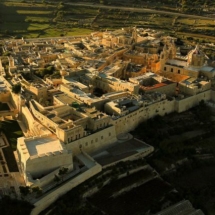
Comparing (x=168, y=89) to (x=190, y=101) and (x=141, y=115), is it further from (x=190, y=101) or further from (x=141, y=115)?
(x=141, y=115)

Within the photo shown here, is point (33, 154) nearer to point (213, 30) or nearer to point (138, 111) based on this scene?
point (138, 111)

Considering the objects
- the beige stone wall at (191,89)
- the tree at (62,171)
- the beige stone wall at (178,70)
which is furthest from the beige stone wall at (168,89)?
the tree at (62,171)

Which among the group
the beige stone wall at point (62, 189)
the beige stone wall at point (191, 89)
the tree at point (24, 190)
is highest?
the beige stone wall at point (191, 89)

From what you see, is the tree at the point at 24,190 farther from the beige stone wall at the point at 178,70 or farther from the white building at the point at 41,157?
the beige stone wall at the point at 178,70

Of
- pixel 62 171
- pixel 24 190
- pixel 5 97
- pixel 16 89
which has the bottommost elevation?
pixel 24 190

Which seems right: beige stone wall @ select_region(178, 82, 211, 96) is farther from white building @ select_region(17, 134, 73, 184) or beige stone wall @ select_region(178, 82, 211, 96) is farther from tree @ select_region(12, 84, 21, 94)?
white building @ select_region(17, 134, 73, 184)

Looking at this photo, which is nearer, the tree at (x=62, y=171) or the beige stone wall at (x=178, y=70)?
the tree at (x=62, y=171)

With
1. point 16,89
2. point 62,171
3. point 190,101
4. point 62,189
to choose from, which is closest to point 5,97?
point 16,89

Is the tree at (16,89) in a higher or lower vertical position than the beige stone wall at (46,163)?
higher
